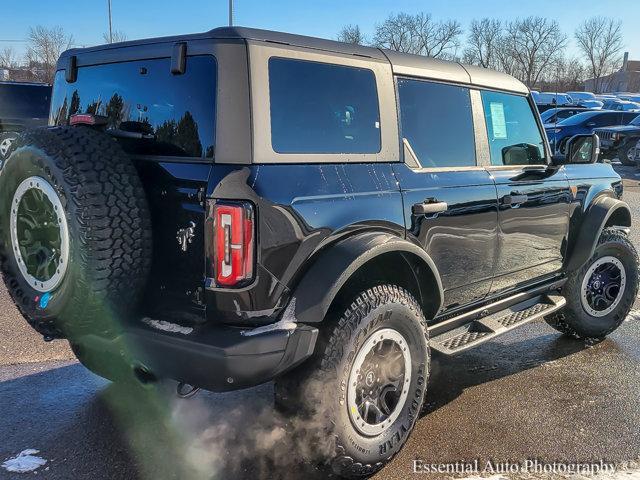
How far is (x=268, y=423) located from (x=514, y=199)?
2086 mm

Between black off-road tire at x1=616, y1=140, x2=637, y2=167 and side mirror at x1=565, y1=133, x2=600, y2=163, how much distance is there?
15896 mm

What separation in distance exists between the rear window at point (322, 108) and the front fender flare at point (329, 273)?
0.47m

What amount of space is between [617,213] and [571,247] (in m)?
0.66

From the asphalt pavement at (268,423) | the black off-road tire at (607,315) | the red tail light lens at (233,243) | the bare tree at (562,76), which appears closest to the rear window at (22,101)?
the asphalt pavement at (268,423)

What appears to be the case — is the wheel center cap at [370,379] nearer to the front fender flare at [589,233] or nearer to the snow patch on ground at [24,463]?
the snow patch on ground at [24,463]

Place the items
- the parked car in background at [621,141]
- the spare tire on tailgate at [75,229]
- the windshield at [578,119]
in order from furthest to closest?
the windshield at [578,119] → the parked car in background at [621,141] → the spare tire on tailgate at [75,229]

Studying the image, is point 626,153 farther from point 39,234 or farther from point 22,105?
point 39,234

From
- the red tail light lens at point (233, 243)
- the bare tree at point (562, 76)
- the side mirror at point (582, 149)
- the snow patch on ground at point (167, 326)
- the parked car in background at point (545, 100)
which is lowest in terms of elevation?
the snow patch on ground at point (167, 326)

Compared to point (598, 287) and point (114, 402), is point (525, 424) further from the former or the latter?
point (114, 402)

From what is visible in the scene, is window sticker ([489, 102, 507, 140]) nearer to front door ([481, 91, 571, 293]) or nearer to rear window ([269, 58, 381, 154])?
front door ([481, 91, 571, 293])

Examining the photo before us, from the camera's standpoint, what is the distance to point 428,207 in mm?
3189

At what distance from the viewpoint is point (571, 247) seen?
4.51 meters

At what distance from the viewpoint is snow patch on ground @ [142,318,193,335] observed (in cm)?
257

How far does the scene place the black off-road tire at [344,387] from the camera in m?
2.68
